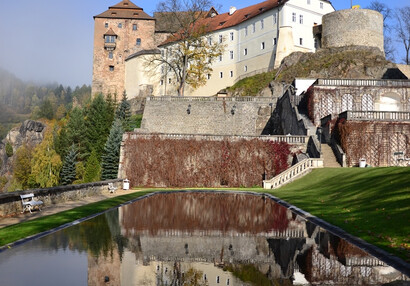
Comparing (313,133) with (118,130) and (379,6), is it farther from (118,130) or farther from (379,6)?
(379,6)

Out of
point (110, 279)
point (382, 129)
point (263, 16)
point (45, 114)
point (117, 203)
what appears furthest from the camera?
point (45, 114)

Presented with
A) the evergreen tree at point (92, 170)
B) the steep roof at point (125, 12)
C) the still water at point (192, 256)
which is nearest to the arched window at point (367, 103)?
Result: the still water at point (192, 256)

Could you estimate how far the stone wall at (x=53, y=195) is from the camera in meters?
16.3

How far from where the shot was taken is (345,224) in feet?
41.9

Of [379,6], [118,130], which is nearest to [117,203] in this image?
[118,130]

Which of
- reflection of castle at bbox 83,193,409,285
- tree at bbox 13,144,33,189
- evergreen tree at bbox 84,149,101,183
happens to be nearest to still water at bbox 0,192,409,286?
reflection of castle at bbox 83,193,409,285

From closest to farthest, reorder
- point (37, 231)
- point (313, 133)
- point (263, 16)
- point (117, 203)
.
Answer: point (37, 231)
point (117, 203)
point (313, 133)
point (263, 16)

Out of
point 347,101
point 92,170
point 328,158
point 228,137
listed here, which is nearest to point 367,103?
point 347,101

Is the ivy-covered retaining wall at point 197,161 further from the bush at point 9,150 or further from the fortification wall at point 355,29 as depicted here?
the bush at point 9,150

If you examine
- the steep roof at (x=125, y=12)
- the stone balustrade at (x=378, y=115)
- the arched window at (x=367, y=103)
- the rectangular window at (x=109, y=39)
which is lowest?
the stone balustrade at (x=378, y=115)

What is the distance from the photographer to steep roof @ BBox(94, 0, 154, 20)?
89.7 m

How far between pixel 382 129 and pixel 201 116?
2071 cm

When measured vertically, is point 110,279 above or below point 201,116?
below

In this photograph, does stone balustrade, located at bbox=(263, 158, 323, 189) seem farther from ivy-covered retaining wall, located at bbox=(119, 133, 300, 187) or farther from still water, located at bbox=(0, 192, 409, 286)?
still water, located at bbox=(0, 192, 409, 286)
